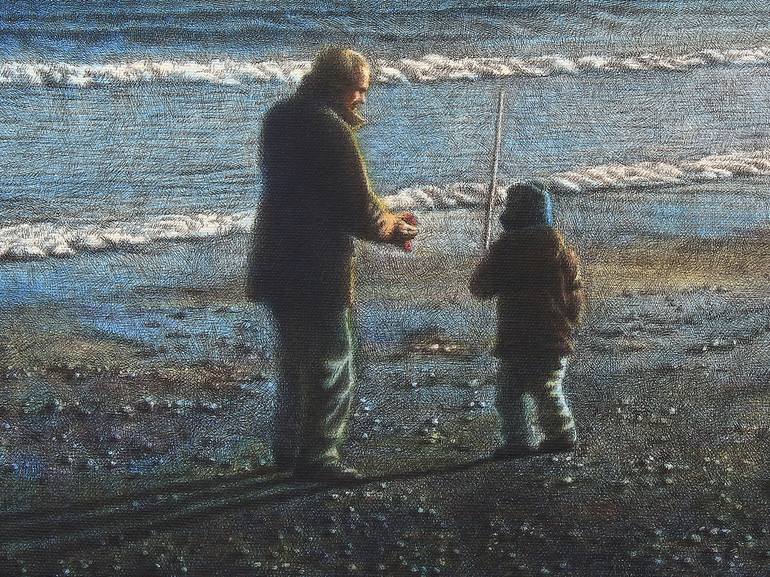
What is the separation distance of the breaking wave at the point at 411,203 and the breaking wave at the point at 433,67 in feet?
0.77

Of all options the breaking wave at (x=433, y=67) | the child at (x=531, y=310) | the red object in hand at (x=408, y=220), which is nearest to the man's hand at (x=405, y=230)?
the red object in hand at (x=408, y=220)

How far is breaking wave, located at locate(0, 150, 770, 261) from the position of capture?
224cm

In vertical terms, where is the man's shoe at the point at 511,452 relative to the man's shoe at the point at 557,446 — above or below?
below

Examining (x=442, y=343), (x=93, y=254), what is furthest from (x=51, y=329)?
(x=442, y=343)

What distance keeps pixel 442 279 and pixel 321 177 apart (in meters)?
0.37

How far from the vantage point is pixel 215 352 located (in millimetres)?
2258

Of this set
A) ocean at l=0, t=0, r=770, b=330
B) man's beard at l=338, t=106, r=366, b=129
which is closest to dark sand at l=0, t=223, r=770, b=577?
ocean at l=0, t=0, r=770, b=330

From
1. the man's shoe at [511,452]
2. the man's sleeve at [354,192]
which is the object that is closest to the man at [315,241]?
the man's sleeve at [354,192]

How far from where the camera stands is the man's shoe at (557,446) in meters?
2.27

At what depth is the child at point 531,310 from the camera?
224 cm

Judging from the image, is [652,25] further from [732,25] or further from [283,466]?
[283,466]

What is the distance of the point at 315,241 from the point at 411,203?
24 cm

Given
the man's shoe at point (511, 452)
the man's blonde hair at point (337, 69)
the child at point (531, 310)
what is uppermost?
the man's blonde hair at point (337, 69)

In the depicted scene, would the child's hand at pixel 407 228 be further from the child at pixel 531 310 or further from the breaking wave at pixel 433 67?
the breaking wave at pixel 433 67
